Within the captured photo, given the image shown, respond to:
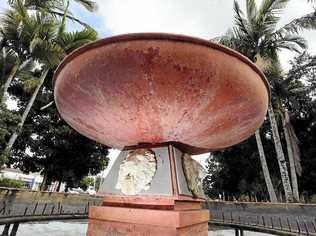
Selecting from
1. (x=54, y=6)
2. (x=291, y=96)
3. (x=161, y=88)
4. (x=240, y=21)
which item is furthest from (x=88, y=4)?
(x=291, y=96)

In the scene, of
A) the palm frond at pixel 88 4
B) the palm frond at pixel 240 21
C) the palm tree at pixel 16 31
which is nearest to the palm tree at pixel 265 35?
the palm frond at pixel 240 21

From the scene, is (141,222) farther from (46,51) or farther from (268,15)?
(268,15)

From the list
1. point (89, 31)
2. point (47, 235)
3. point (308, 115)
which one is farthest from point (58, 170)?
point (308, 115)

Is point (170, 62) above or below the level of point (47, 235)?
above

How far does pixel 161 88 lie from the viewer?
53.2 inches

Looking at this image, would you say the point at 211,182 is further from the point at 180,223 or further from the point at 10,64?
the point at 180,223

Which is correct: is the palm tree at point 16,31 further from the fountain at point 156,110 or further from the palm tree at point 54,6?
the fountain at point 156,110

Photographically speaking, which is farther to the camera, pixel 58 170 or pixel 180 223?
pixel 58 170

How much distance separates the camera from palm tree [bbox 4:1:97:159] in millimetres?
6992

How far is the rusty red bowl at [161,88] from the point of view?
4.08 feet

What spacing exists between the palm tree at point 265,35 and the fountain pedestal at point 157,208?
803 centimetres

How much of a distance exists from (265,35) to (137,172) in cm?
918

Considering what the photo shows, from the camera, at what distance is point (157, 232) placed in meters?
1.41

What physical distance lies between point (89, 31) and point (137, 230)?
8406mm
